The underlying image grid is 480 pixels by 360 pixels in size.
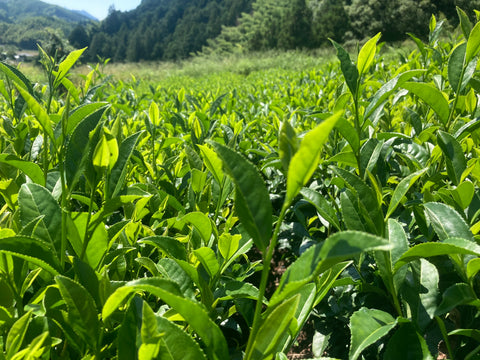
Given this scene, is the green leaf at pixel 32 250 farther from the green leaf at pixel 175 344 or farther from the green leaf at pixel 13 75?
the green leaf at pixel 13 75

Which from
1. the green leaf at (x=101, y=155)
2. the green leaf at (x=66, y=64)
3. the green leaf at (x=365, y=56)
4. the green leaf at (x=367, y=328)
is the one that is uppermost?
the green leaf at (x=365, y=56)

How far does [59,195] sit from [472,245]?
44.7 inches

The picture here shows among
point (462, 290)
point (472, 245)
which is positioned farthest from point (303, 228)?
point (472, 245)

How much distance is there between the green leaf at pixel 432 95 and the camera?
1.24m

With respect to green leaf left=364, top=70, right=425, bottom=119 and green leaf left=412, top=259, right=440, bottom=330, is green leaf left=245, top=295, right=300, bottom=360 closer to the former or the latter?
green leaf left=412, top=259, right=440, bottom=330

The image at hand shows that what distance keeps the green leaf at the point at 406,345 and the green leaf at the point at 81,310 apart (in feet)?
1.91

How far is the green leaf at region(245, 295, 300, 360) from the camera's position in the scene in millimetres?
629

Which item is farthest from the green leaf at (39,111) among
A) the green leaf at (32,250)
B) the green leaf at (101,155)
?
the green leaf at (32,250)

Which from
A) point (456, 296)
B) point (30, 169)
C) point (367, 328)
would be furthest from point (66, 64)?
point (456, 296)

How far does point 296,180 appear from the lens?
547mm

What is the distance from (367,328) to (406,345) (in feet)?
0.26

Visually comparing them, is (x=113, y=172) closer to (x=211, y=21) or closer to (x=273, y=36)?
(x=273, y=36)

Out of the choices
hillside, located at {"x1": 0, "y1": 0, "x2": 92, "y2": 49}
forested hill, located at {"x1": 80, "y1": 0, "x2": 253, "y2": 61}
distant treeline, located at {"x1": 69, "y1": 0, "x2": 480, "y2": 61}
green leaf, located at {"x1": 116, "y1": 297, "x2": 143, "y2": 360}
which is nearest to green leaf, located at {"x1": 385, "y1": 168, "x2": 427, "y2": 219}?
green leaf, located at {"x1": 116, "y1": 297, "x2": 143, "y2": 360}

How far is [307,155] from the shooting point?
523 mm
